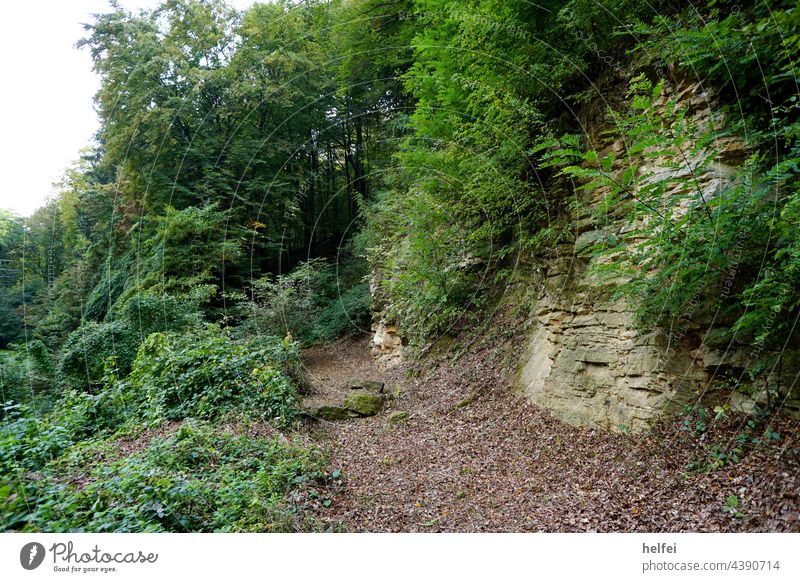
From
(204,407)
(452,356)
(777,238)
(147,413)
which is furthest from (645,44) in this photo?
(147,413)

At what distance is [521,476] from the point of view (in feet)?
15.4

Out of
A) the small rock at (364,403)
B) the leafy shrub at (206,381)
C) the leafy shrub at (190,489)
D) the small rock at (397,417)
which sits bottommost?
the small rock at (397,417)

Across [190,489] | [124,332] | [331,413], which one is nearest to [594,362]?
[331,413]

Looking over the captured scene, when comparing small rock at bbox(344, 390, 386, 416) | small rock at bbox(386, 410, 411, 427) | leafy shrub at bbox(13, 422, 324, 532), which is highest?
leafy shrub at bbox(13, 422, 324, 532)

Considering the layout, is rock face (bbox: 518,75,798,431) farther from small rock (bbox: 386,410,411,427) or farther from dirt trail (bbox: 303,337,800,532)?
small rock (bbox: 386,410,411,427)

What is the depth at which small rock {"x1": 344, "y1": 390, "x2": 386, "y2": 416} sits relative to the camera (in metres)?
7.82

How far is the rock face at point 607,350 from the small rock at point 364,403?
9.96 ft

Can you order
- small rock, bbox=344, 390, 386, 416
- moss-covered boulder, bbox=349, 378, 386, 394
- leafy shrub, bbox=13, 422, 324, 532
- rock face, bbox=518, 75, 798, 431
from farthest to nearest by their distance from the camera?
moss-covered boulder, bbox=349, 378, 386, 394, small rock, bbox=344, 390, 386, 416, rock face, bbox=518, 75, 798, 431, leafy shrub, bbox=13, 422, 324, 532

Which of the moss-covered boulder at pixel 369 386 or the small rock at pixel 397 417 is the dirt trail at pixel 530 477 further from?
the moss-covered boulder at pixel 369 386

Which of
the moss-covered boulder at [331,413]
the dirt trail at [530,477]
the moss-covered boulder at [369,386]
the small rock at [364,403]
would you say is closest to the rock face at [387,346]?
the moss-covered boulder at [369,386]

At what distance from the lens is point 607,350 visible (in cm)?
524

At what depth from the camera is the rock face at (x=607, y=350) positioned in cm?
425

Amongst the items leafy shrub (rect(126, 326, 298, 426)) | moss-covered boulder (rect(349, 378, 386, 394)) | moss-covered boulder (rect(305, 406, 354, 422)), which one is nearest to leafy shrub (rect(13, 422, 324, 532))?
leafy shrub (rect(126, 326, 298, 426))

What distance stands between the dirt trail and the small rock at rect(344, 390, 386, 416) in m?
0.49
